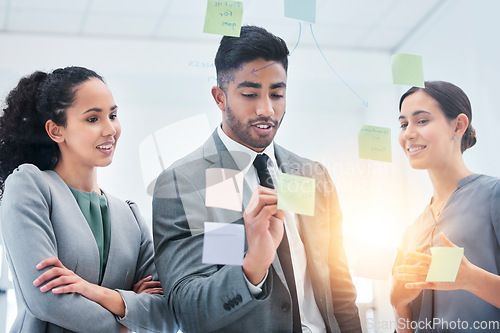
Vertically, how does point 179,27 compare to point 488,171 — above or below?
above

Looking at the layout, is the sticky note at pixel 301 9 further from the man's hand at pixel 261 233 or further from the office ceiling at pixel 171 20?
the man's hand at pixel 261 233

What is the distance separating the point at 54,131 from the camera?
106cm

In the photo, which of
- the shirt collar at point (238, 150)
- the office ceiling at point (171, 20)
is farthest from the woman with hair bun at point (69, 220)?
the shirt collar at point (238, 150)

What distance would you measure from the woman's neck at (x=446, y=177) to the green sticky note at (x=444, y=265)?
142 millimetres

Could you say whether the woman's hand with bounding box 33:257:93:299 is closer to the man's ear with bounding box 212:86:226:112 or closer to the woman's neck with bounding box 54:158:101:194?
the woman's neck with bounding box 54:158:101:194

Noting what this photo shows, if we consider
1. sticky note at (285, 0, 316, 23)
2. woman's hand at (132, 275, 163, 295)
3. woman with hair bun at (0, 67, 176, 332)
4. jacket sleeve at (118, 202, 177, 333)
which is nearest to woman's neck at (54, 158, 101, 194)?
woman with hair bun at (0, 67, 176, 332)

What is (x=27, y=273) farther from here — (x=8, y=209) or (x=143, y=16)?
(x=143, y=16)

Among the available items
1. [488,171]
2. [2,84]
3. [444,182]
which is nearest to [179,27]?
[2,84]

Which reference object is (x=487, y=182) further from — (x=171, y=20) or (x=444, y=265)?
(x=171, y=20)

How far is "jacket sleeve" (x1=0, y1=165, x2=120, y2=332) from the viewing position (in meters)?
0.95

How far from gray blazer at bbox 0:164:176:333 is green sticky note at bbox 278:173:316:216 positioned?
0.34 m

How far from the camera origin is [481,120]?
1.39 m

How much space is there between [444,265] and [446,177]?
0.78ft

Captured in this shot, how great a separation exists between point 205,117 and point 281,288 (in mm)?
436
